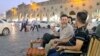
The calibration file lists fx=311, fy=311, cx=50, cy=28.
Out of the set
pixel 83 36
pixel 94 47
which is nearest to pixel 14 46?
pixel 83 36

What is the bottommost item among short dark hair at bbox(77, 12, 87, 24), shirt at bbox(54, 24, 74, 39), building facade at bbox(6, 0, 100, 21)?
building facade at bbox(6, 0, 100, 21)

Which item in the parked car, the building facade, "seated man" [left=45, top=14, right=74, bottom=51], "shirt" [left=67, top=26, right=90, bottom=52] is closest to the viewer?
"shirt" [left=67, top=26, right=90, bottom=52]

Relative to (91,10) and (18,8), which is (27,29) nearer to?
(91,10)

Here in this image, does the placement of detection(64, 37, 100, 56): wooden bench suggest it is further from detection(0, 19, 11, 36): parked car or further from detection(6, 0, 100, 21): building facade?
detection(6, 0, 100, 21): building facade

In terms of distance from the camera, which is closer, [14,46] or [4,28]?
[14,46]

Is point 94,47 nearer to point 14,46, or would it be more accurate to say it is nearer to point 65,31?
point 65,31

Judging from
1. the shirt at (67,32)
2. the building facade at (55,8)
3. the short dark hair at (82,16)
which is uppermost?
the short dark hair at (82,16)

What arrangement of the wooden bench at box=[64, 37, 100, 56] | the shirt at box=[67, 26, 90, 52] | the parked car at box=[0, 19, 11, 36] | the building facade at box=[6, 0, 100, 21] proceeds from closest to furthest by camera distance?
the wooden bench at box=[64, 37, 100, 56], the shirt at box=[67, 26, 90, 52], the parked car at box=[0, 19, 11, 36], the building facade at box=[6, 0, 100, 21]

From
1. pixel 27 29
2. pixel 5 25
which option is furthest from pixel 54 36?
pixel 27 29

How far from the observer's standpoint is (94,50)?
4.89 metres

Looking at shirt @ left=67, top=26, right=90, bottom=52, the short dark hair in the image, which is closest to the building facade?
shirt @ left=67, top=26, right=90, bottom=52

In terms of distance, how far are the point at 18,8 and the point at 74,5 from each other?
43973 millimetres

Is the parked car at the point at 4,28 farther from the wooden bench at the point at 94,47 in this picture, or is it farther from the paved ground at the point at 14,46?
the wooden bench at the point at 94,47

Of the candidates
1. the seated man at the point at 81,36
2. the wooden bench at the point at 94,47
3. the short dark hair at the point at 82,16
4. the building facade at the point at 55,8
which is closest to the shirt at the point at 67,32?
Result: the seated man at the point at 81,36
